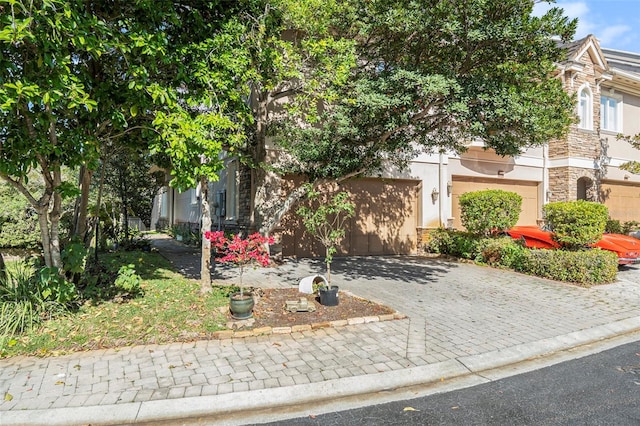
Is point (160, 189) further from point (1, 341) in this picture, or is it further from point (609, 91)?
point (609, 91)

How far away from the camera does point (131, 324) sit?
5.31 m

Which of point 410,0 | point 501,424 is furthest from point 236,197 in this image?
point 501,424

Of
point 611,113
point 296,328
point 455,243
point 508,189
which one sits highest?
point 611,113

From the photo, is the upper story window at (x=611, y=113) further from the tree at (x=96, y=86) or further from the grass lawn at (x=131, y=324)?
the grass lawn at (x=131, y=324)

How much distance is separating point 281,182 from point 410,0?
19.2 feet

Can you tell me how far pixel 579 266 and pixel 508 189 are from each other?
277 inches

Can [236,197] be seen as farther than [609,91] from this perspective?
No

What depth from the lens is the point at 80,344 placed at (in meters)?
4.74

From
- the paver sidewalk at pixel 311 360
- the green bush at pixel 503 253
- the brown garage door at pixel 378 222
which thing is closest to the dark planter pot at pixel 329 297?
the paver sidewalk at pixel 311 360

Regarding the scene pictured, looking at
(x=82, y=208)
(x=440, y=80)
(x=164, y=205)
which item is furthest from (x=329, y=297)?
(x=164, y=205)

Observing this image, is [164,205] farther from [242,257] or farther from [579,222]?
[579,222]

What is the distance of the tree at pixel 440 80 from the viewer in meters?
6.87

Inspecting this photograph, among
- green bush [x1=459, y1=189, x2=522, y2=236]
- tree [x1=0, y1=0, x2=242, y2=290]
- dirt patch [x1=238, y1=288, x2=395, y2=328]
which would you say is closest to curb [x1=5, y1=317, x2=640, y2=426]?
dirt patch [x1=238, y1=288, x2=395, y2=328]

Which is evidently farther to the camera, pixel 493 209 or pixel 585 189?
pixel 585 189
